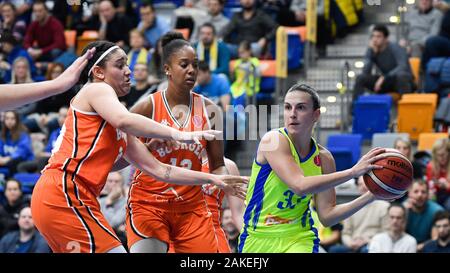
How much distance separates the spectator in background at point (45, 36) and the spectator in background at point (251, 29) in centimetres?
290

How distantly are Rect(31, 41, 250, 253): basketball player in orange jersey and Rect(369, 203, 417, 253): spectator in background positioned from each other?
4308 millimetres

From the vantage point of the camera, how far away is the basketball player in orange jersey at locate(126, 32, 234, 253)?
8102 mm

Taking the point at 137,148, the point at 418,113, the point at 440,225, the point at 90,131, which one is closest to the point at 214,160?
the point at 137,148

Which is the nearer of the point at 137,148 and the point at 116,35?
the point at 137,148

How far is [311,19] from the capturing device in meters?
14.8

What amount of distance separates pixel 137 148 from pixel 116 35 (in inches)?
356

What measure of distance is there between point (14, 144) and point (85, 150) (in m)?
7.53

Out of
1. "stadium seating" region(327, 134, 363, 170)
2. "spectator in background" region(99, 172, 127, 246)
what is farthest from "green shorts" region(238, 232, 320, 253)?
"stadium seating" region(327, 134, 363, 170)

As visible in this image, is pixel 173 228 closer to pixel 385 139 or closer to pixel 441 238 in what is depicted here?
pixel 441 238

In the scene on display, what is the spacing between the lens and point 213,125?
866 cm

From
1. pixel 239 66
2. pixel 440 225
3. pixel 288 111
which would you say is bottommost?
pixel 440 225

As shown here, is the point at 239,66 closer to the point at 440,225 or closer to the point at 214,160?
the point at 440,225

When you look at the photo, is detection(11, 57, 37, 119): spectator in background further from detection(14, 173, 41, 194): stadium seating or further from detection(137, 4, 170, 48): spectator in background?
detection(137, 4, 170, 48): spectator in background
